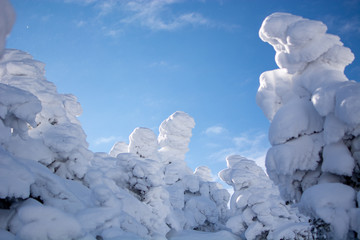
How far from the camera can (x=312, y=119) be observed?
8.26 metres

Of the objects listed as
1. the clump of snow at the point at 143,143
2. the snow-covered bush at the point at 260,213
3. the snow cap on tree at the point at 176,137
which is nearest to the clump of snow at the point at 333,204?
the snow-covered bush at the point at 260,213

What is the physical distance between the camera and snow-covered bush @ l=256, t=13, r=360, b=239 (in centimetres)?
655

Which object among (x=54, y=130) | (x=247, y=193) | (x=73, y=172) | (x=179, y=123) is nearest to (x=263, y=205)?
(x=247, y=193)

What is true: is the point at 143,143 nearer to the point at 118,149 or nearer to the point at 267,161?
the point at 118,149

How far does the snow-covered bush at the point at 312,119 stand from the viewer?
21.5 feet

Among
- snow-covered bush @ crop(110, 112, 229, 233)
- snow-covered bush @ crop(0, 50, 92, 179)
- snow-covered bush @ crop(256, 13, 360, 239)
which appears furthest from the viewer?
snow-covered bush @ crop(110, 112, 229, 233)

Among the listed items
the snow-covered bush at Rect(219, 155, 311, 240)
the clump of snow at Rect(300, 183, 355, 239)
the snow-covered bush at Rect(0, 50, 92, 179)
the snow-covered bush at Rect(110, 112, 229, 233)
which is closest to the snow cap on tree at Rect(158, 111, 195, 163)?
the snow-covered bush at Rect(110, 112, 229, 233)

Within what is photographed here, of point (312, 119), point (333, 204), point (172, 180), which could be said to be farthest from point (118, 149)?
point (333, 204)

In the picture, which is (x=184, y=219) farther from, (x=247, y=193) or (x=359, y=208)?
(x=359, y=208)

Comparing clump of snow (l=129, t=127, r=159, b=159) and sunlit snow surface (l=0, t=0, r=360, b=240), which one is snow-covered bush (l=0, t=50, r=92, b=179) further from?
clump of snow (l=129, t=127, r=159, b=159)

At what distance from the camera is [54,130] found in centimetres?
1450

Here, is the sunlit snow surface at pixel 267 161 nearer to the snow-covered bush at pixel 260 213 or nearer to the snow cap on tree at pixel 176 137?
the snow-covered bush at pixel 260 213

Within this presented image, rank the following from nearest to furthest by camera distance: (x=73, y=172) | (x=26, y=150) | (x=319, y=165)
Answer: (x=319, y=165), (x=26, y=150), (x=73, y=172)

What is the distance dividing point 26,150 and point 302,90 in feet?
38.5
